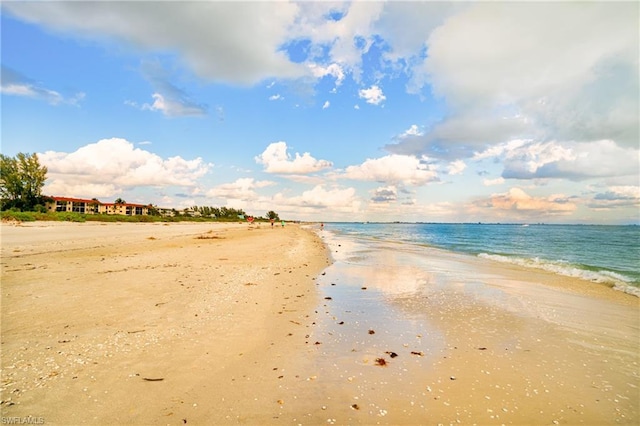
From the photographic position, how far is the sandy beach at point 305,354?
15.4ft

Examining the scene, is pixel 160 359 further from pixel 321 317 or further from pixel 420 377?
pixel 420 377

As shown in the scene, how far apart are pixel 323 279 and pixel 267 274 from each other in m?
2.98

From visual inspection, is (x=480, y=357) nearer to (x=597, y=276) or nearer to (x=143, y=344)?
(x=143, y=344)

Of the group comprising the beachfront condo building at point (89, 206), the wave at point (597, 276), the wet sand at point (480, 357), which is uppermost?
the beachfront condo building at point (89, 206)

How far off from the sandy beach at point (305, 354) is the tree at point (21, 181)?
3508 inches

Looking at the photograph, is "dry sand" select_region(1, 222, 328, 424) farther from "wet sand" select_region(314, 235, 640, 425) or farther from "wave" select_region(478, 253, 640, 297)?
"wave" select_region(478, 253, 640, 297)

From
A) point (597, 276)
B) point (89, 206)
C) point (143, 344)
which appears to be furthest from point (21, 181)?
point (597, 276)

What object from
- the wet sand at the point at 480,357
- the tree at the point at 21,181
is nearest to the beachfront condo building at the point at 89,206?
the tree at the point at 21,181

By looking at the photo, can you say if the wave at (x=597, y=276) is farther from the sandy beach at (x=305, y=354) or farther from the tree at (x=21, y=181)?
the tree at (x=21, y=181)

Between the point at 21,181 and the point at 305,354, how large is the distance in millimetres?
104664

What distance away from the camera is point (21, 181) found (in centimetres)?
7675

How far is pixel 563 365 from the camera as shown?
6.42 metres

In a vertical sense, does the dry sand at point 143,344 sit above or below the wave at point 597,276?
above

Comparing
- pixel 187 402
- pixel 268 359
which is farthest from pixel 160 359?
pixel 268 359
